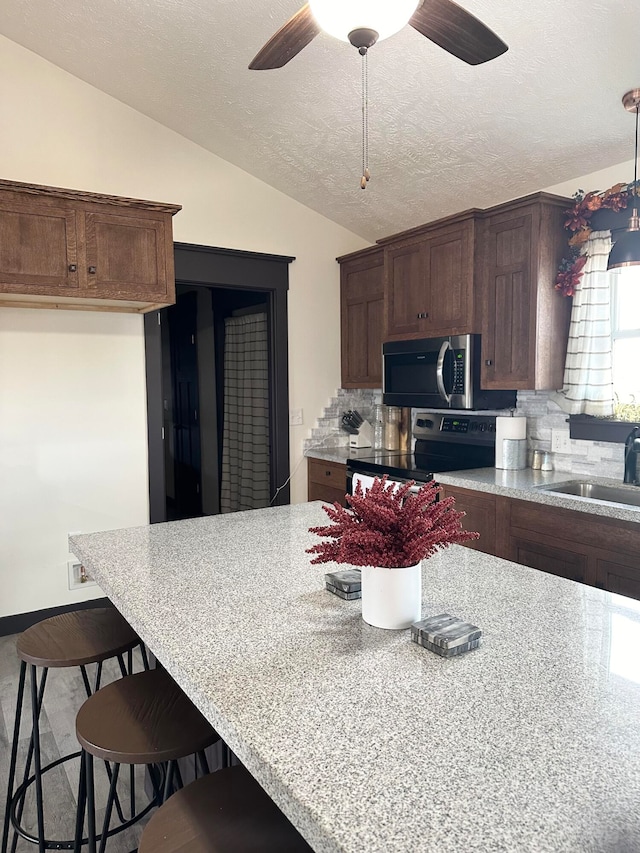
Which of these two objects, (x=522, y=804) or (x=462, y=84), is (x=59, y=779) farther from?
(x=462, y=84)

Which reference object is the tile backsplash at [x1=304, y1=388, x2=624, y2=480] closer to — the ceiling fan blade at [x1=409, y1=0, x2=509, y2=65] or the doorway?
the doorway

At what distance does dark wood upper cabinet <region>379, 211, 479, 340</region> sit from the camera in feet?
11.5

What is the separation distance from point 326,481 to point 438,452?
2.67ft

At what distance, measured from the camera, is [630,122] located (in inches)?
109

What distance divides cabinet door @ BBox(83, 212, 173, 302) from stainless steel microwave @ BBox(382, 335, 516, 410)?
1.56m

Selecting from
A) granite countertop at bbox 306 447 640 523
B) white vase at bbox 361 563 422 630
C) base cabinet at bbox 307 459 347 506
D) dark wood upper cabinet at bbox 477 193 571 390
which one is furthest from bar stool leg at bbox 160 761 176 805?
base cabinet at bbox 307 459 347 506

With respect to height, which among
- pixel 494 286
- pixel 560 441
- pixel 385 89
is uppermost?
pixel 385 89

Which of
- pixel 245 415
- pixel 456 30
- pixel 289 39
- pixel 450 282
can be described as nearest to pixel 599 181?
pixel 450 282

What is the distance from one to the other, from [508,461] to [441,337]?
83 cm

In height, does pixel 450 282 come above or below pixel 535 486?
above

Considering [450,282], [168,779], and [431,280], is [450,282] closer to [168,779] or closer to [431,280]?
[431,280]

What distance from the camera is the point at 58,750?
2.34m

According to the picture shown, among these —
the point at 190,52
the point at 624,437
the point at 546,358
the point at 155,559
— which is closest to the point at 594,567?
the point at 624,437

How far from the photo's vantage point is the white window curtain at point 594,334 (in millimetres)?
3180
